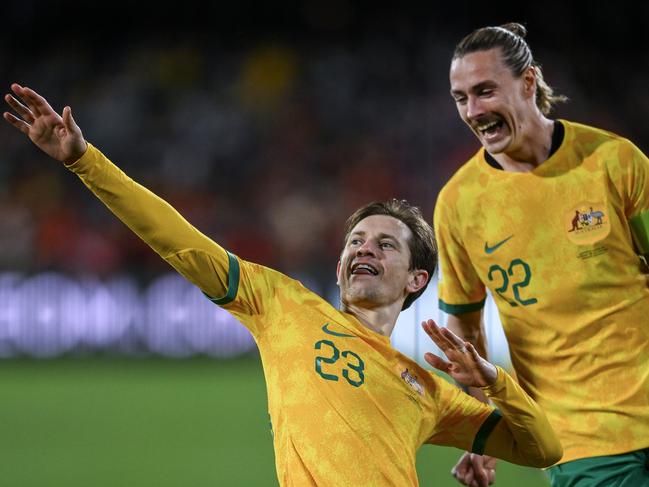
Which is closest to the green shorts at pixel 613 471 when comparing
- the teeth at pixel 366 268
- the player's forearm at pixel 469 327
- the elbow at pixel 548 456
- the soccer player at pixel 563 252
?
the soccer player at pixel 563 252

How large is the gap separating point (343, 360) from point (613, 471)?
1043mm

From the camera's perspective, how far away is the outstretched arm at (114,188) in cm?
341

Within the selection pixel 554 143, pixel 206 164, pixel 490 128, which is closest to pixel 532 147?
pixel 554 143

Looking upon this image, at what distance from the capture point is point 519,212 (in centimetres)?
393

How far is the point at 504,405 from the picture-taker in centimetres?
359

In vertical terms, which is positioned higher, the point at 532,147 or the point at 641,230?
the point at 532,147

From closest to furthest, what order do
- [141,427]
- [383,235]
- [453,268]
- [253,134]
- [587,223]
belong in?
1. [587,223]
2. [383,235]
3. [453,268]
4. [141,427]
5. [253,134]

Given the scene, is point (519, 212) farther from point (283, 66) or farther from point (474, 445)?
point (283, 66)

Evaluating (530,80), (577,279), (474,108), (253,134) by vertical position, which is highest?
(253,134)

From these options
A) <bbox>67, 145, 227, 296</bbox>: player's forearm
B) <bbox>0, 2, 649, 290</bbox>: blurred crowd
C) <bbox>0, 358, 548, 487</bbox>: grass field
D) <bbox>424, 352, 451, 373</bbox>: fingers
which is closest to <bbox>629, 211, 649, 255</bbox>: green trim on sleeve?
<bbox>424, 352, 451, 373</bbox>: fingers

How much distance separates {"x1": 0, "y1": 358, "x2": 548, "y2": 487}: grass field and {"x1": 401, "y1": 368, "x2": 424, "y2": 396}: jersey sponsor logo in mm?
3345

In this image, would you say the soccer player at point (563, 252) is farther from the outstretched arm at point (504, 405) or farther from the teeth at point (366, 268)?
the teeth at point (366, 268)

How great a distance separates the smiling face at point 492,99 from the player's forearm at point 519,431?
34.5 inches

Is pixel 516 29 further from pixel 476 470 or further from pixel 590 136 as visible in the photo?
pixel 476 470
